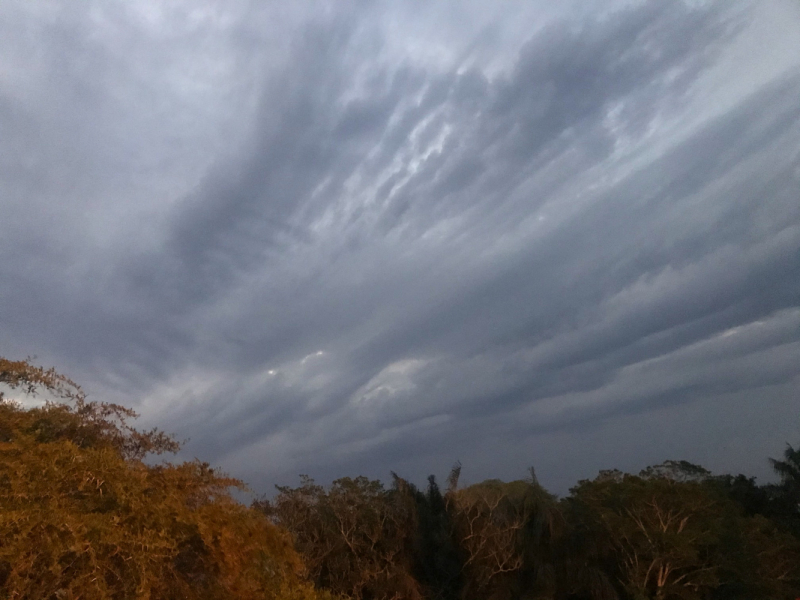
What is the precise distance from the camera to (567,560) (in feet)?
126

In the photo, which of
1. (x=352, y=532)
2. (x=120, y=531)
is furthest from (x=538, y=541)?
(x=120, y=531)

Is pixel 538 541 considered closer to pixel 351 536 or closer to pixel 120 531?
pixel 351 536

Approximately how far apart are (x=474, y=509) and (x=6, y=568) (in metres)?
31.6

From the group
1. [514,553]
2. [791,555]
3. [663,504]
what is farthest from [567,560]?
[791,555]

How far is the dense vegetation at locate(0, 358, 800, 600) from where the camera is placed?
910cm

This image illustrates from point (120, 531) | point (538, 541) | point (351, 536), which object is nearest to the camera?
point (120, 531)

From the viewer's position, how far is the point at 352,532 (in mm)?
32812

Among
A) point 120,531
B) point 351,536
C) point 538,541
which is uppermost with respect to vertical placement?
point 120,531

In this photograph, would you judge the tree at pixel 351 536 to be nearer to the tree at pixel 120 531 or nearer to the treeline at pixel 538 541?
the treeline at pixel 538 541

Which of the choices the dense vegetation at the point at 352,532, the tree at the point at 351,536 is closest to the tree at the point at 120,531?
the dense vegetation at the point at 352,532

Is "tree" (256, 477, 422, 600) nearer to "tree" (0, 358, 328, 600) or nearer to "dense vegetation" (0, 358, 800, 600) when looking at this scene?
"dense vegetation" (0, 358, 800, 600)

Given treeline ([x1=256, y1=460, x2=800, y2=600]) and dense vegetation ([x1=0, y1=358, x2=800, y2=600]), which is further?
treeline ([x1=256, y1=460, x2=800, y2=600])

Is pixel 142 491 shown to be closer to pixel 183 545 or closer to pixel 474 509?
pixel 183 545

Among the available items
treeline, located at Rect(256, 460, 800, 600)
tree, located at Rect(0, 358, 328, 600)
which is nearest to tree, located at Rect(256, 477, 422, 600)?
treeline, located at Rect(256, 460, 800, 600)
